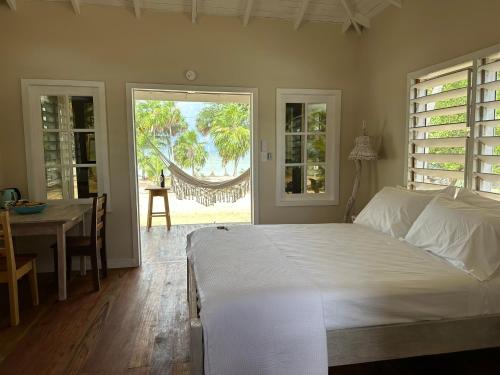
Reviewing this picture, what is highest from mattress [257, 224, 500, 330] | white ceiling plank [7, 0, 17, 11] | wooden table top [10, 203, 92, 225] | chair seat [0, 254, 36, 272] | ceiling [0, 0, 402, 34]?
ceiling [0, 0, 402, 34]

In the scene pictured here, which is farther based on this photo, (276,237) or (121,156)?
(121,156)

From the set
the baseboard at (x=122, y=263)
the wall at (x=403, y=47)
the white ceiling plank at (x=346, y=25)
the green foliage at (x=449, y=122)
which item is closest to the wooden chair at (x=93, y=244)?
the baseboard at (x=122, y=263)

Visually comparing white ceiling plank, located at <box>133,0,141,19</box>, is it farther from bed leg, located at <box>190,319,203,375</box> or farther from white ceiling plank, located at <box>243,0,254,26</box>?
bed leg, located at <box>190,319,203,375</box>

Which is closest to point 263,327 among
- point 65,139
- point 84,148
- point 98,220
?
point 98,220

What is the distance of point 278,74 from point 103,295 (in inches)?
102

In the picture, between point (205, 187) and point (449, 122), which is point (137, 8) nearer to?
point (449, 122)

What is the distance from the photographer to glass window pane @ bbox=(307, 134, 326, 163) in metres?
3.71

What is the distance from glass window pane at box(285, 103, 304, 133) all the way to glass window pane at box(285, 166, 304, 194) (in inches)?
16.3

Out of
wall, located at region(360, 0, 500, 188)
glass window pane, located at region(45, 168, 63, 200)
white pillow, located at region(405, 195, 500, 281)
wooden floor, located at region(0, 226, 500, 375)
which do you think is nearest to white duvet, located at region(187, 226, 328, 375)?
wooden floor, located at region(0, 226, 500, 375)

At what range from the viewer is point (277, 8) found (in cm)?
336

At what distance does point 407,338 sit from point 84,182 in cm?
301

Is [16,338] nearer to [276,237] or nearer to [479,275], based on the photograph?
[276,237]

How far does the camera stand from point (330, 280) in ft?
4.89

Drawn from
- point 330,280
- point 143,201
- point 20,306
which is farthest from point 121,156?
point 143,201
